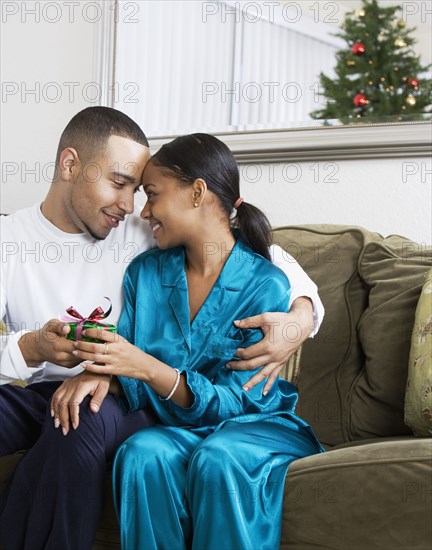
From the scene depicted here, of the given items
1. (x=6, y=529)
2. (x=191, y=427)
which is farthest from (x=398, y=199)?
(x=6, y=529)

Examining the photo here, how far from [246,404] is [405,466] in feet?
1.38

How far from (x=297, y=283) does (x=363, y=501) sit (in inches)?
24.1

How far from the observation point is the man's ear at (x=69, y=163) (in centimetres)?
198

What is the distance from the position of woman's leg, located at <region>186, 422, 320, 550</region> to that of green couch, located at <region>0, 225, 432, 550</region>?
0.03 meters

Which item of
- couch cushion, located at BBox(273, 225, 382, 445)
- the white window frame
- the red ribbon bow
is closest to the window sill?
the white window frame

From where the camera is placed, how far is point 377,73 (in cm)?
238

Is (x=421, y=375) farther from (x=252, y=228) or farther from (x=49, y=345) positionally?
(x=49, y=345)

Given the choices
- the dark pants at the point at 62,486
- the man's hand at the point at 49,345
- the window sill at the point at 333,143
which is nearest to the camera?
the dark pants at the point at 62,486

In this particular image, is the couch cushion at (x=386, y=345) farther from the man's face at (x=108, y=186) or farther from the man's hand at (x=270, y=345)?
the man's face at (x=108, y=186)

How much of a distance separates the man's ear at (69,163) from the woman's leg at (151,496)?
76 centimetres

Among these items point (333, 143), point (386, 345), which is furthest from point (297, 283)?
point (333, 143)

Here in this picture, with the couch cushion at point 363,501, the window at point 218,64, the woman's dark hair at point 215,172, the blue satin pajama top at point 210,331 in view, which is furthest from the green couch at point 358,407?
the window at point 218,64

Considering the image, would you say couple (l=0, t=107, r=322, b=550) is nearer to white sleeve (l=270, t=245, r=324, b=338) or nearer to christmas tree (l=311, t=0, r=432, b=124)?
white sleeve (l=270, t=245, r=324, b=338)

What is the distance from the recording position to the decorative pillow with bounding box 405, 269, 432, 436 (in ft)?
5.49
